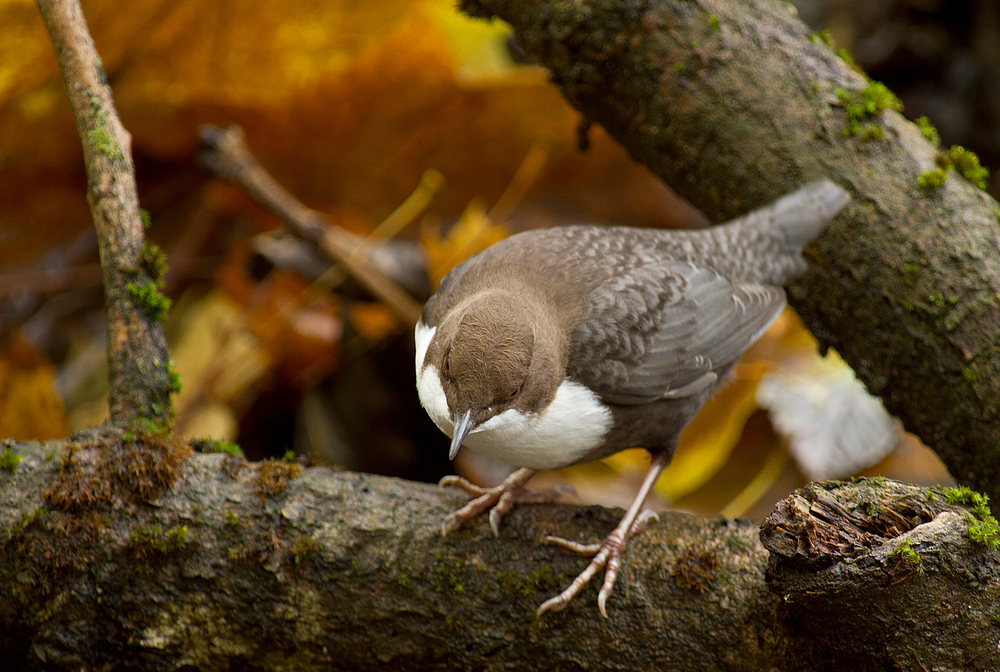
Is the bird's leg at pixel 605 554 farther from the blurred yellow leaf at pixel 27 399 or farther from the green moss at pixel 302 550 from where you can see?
the blurred yellow leaf at pixel 27 399

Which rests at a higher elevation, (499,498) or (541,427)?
(541,427)

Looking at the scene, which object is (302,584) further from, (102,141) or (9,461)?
(102,141)

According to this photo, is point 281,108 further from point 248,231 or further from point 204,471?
point 204,471

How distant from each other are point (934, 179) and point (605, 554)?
5.40 feet

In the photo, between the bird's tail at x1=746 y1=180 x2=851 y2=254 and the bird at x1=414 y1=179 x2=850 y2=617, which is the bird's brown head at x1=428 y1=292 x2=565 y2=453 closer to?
the bird at x1=414 y1=179 x2=850 y2=617

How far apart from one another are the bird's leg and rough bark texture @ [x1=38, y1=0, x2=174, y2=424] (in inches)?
47.3

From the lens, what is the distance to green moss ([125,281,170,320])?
85.7 inches

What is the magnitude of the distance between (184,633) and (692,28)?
243cm

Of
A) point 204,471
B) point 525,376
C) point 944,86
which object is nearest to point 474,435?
point 525,376

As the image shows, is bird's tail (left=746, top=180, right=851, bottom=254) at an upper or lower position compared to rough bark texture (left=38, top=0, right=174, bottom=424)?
upper

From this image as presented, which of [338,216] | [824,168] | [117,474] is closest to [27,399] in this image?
[117,474]

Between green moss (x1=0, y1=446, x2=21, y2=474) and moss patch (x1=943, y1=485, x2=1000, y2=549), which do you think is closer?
moss patch (x1=943, y1=485, x2=1000, y2=549)

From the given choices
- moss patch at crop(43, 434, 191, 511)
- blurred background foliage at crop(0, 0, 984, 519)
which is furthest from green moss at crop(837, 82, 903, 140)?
moss patch at crop(43, 434, 191, 511)

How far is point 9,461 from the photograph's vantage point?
1.95 metres
